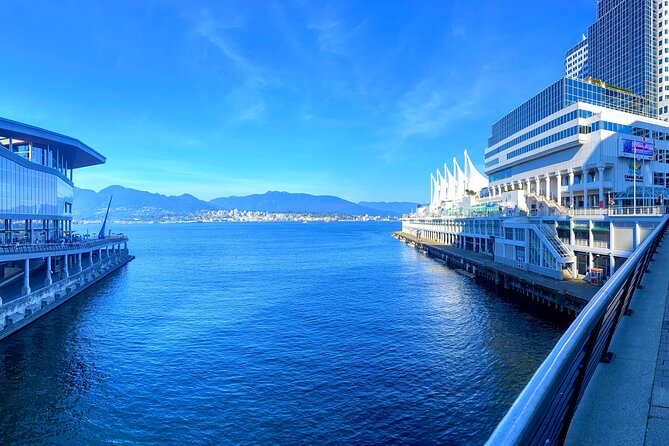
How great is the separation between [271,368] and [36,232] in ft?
169

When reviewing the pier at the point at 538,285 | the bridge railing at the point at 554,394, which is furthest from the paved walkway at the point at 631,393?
the pier at the point at 538,285

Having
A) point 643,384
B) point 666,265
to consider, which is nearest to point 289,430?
point 666,265

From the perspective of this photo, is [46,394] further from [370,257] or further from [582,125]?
[370,257]

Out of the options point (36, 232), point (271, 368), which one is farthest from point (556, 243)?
point (36, 232)

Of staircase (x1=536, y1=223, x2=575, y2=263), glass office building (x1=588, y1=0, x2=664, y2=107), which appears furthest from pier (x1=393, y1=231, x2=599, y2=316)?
glass office building (x1=588, y1=0, x2=664, y2=107)

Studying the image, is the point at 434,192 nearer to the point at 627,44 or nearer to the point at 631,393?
the point at 627,44

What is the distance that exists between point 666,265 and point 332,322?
27.3 m

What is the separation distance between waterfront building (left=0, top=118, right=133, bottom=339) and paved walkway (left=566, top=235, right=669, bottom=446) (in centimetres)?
3838

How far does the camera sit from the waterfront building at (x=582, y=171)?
4259cm

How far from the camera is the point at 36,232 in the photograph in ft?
192

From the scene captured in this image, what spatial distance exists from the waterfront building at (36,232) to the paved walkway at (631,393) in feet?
126

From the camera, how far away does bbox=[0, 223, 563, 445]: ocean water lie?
1897 cm

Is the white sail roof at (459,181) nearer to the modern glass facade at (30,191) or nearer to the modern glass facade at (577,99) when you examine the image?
the modern glass facade at (577,99)

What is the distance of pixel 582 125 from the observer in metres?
58.9
